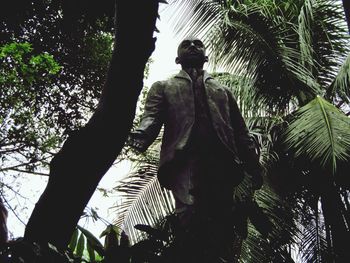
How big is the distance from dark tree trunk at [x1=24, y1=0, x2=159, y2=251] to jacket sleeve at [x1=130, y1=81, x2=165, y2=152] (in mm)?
973

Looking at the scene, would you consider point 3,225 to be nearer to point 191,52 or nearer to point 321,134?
point 191,52

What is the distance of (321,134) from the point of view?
6.66 metres

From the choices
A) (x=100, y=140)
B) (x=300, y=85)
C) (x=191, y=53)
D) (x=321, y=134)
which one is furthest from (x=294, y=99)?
(x=100, y=140)

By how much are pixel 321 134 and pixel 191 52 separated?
3.36 m

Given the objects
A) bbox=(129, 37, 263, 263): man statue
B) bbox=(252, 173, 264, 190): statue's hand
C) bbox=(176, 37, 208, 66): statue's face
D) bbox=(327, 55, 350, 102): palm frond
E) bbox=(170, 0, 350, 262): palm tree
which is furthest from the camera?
bbox=(327, 55, 350, 102): palm frond

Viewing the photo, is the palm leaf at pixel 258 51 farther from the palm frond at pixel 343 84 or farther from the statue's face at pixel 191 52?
the statue's face at pixel 191 52

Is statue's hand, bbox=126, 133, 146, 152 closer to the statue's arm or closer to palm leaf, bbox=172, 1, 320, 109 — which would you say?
the statue's arm

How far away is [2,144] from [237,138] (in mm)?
4759

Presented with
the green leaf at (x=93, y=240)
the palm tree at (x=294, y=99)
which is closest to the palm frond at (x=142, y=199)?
the palm tree at (x=294, y=99)

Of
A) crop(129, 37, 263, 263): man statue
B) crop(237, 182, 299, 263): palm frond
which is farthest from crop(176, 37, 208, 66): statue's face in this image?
crop(237, 182, 299, 263): palm frond

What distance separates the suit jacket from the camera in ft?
11.2

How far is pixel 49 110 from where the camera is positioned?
29.9 feet

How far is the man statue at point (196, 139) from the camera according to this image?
3.23 meters

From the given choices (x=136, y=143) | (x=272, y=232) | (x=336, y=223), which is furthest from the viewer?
(x=336, y=223)
